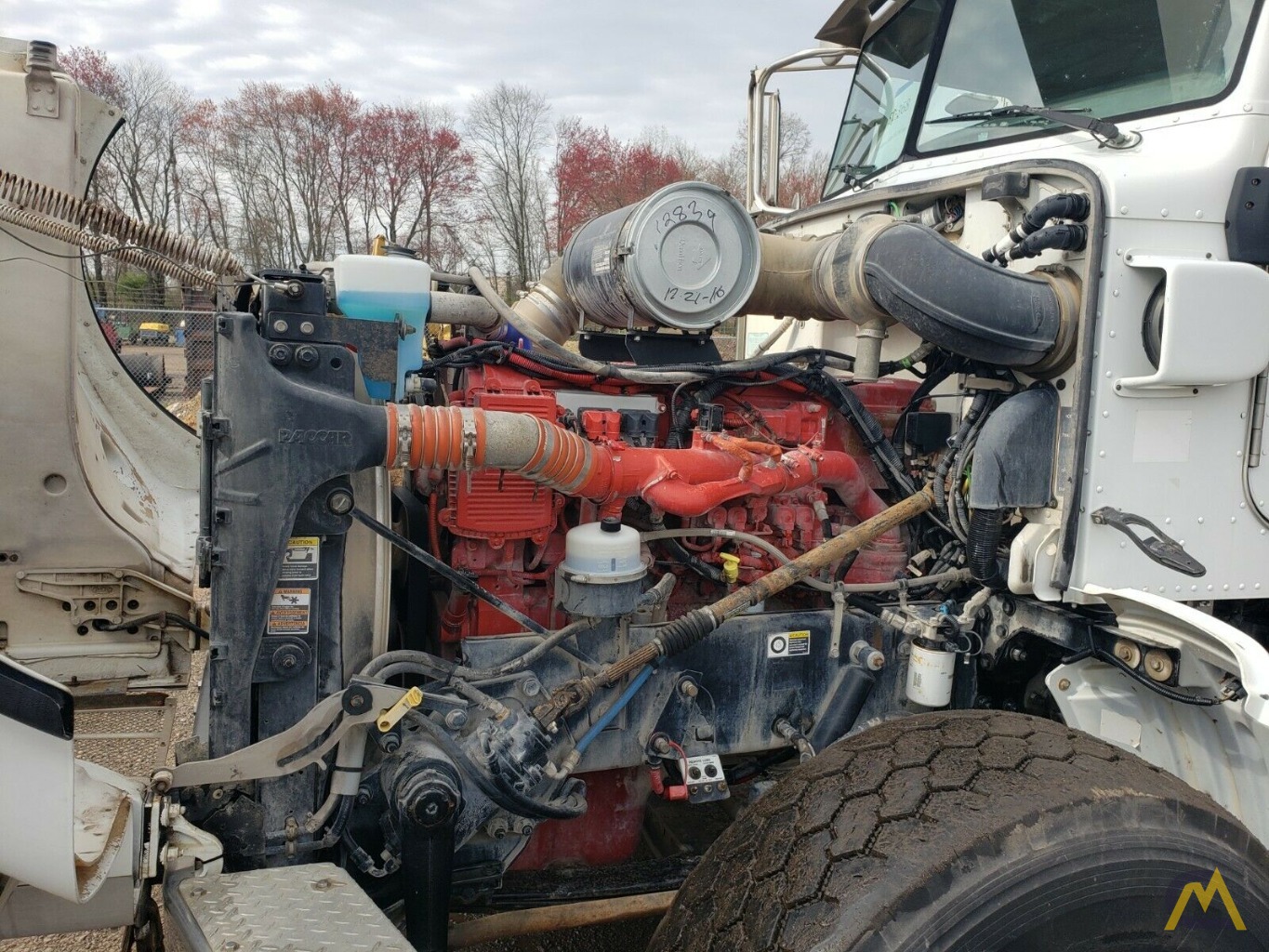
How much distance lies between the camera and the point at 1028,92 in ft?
9.46

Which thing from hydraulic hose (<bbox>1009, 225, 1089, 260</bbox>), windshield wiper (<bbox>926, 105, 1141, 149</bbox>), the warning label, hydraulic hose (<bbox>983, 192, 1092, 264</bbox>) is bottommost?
the warning label

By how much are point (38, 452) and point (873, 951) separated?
8.89 ft

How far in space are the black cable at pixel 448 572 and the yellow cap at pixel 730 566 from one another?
568 mm

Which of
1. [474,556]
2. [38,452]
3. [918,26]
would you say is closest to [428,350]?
[474,556]

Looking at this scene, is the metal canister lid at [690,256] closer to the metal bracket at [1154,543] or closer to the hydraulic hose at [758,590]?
the hydraulic hose at [758,590]

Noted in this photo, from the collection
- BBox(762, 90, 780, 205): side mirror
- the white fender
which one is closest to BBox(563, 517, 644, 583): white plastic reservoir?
the white fender

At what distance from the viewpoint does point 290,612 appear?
2.10 m

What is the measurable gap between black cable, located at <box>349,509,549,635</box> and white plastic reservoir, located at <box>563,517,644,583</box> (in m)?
0.18

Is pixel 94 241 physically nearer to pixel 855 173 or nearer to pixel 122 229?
pixel 122 229

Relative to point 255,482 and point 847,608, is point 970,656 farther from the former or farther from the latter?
point 255,482

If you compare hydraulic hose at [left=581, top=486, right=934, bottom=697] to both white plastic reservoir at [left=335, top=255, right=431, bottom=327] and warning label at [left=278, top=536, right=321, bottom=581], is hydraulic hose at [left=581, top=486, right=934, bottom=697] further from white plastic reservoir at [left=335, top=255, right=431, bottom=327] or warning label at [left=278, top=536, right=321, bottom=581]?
white plastic reservoir at [left=335, top=255, right=431, bottom=327]

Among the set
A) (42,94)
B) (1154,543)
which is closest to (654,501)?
(1154,543)

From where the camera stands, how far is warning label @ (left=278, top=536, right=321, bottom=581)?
2090 millimetres

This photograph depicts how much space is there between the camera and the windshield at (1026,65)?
2.40 m
